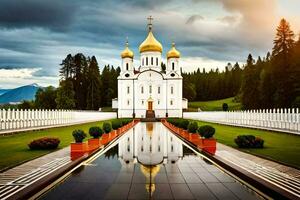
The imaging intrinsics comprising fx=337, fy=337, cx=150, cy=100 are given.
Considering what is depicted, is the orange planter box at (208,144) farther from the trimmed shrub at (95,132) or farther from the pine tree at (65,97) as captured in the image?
the pine tree at (65,97)

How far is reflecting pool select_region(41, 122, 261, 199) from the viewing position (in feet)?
26.1

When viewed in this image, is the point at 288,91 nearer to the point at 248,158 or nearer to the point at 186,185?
the point at 248,158

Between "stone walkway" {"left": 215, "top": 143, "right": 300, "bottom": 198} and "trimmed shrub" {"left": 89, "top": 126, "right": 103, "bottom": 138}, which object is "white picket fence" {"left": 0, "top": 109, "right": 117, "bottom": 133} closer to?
"trimmed shrub" {"left": 89, "top": 126, "right": 103, "bottom": 138}

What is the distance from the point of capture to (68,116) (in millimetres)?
42125

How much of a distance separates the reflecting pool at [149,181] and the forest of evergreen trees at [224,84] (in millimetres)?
40258

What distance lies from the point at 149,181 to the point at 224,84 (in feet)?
438

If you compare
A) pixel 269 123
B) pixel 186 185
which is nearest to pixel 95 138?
pixel 186 185

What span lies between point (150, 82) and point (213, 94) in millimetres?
64948

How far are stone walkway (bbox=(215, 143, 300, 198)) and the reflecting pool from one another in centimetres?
97

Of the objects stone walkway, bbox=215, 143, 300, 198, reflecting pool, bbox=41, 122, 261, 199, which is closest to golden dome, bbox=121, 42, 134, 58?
stone walkway, bbox=215, 143, 300, 198

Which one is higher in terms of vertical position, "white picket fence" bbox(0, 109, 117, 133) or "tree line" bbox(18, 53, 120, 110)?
"tree line" bbox(18, 53, 120, 110)

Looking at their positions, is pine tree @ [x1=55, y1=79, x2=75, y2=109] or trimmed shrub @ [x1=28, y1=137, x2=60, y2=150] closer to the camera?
trimmed shrub @ [x1=28, y1=137, x2=60, y2=150]

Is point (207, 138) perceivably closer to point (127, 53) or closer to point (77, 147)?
point (77, 147)

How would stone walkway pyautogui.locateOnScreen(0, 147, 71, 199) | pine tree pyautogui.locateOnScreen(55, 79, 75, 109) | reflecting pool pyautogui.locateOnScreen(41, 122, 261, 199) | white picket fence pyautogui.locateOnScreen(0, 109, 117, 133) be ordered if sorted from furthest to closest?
pine tree pyautogui.locateOnScreen(55, 79, 75, 109)
white picket fence pyautogui.locateOnScreen(0, 109, 117, 133)
stone walkway pyautogui.locateOnScreen(0, 147, 71, 199)
reflecting pool pyautogui.locateOnScreen(41, 122, 261, 199)
